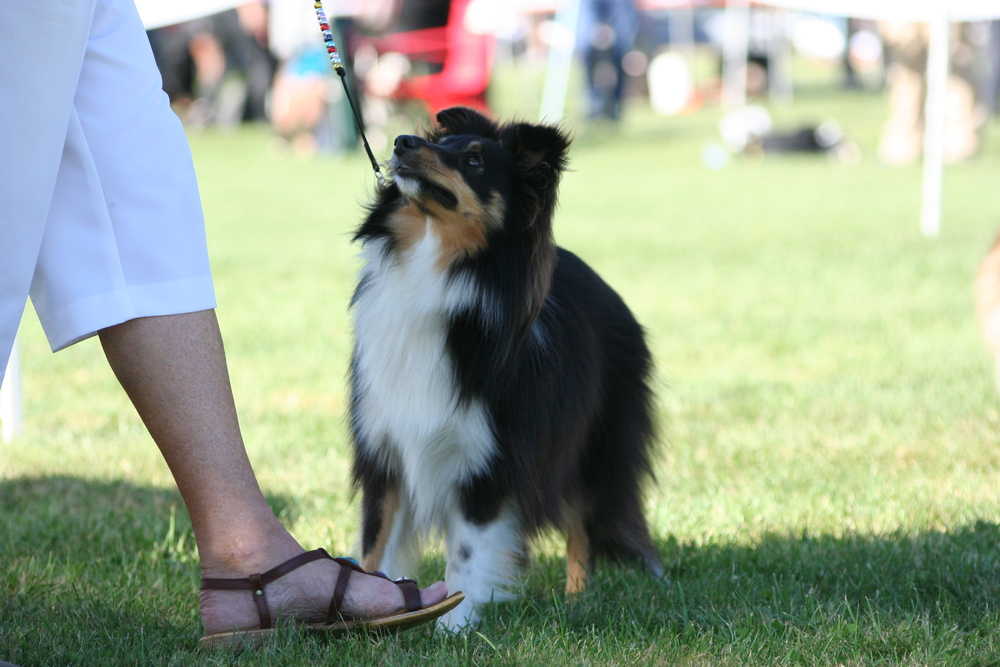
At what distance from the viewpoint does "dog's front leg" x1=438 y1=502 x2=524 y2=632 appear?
2.62 m

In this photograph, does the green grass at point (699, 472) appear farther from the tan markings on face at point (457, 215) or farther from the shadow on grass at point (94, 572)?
the tan markings on face at point (457, 215)

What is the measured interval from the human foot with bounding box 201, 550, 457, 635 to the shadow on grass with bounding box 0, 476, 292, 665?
17 cm

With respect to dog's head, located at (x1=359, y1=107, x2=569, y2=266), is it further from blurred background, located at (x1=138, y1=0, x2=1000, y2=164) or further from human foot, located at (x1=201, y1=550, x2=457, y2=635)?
blurred background, located at (x1=138, y1=0, x2=1000, y2=164)

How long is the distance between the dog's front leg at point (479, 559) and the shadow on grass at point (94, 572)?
640 millimetres

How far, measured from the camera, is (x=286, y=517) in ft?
11.3

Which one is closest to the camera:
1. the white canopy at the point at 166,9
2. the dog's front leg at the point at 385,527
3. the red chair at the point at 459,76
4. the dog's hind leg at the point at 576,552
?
the dog's front leg at the point at 385,527

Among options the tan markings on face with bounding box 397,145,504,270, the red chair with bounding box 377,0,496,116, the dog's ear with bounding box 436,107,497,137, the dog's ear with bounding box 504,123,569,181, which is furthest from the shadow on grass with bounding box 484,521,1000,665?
the red chair with bounding box 377,0,496,116

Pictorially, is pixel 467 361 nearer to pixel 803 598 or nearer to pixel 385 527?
pixel 385 527

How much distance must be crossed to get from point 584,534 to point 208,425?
1.33 m

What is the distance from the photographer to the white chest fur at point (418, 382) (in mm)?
2561

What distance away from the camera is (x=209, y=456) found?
2.07 metres

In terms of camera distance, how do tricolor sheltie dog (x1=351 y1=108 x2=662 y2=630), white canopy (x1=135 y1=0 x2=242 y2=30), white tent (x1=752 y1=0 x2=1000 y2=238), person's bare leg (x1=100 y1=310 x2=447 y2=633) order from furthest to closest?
white tent (x1=752 y1=0 x2=1000 y2=238) < white canopy (x1=135 y1=0 x2=242 y2=30) < tricolor sheltie dog (x1=351 y1=108 x2=662 y2=630) < person's bare leg (x1=100 y1=310 x2=447 y2=633)

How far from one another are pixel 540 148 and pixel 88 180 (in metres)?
1.10

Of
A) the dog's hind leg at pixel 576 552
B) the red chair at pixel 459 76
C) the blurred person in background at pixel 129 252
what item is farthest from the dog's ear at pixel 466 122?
the red chair at pixel 459 76
